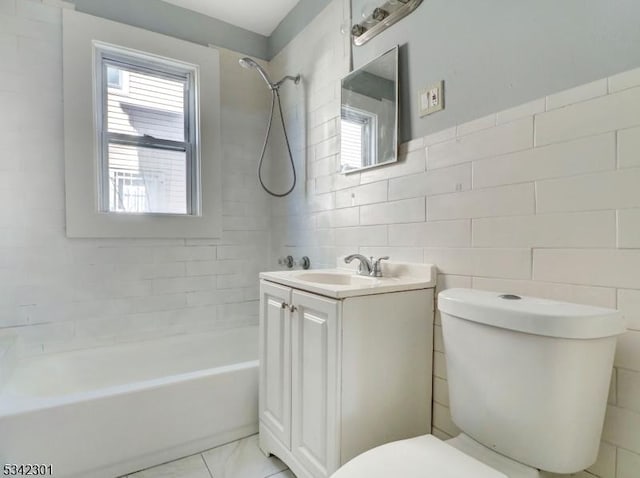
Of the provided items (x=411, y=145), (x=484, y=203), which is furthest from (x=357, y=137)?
(x=484, y=203)

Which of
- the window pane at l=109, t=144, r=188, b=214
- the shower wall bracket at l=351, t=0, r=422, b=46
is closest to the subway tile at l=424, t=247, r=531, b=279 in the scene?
the shower wall bracket at l=351, t=0, r=422, b=46

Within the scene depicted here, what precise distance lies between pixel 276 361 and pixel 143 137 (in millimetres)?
1689

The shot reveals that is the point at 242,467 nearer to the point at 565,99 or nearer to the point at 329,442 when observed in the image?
the point at 329,442

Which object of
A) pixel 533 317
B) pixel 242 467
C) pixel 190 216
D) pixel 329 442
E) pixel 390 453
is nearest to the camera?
pixel 533 317

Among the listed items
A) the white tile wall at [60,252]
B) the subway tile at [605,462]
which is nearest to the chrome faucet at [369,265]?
the subway tile at [605,462]

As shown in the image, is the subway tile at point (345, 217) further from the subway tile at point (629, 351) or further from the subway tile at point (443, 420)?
the subway tile at point (629, 351)

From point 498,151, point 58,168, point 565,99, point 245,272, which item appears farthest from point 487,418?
point 58,168

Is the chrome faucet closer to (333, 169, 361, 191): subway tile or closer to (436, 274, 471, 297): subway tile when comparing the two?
(436, 274, 471, 297): subway tile

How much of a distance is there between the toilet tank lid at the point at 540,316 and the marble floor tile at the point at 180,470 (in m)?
1.30

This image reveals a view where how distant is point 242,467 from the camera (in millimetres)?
1483

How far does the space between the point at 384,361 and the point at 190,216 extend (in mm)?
1655

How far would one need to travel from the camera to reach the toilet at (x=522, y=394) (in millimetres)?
781

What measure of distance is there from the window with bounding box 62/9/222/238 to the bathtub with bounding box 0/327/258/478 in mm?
781

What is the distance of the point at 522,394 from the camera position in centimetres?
84
